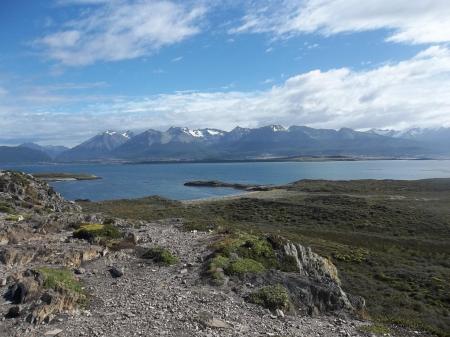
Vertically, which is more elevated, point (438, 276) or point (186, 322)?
point (186, 322)

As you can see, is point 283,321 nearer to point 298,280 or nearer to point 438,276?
point 298,280

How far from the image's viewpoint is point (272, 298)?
1864 cm

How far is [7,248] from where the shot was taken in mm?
24125

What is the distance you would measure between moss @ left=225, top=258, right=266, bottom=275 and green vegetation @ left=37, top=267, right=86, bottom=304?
6.85 meters

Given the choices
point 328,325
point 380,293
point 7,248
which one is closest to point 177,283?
point 328,325

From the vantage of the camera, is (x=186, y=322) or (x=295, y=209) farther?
(x=295, y=209)

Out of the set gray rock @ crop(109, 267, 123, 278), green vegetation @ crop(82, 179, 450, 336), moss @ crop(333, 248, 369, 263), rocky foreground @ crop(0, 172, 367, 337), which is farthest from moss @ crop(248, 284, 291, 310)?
moss @ crop(333, 248, 369, 263)

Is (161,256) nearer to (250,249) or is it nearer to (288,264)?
(250,249)

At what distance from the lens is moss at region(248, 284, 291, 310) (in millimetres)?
18473

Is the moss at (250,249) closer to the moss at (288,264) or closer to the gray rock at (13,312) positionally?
the moss at (288,264)

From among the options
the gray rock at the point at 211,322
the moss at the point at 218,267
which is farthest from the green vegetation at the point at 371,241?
the gray rock at the point at 211,322

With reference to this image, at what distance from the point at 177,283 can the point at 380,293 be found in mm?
19845

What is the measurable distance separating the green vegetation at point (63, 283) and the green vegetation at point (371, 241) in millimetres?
6137

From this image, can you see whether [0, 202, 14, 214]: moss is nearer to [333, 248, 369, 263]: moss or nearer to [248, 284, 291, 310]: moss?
[248, 284, 291, 310]: moss
